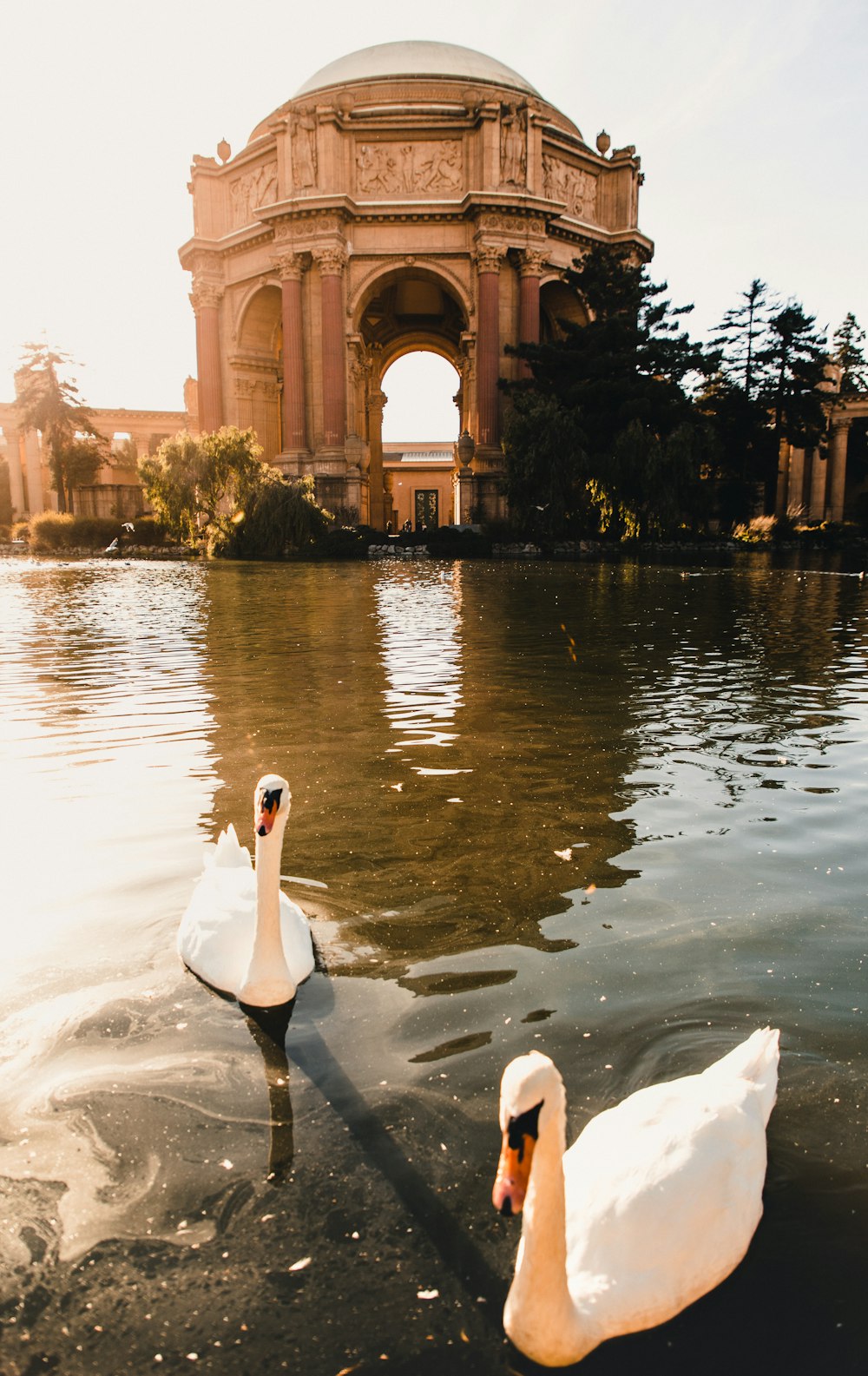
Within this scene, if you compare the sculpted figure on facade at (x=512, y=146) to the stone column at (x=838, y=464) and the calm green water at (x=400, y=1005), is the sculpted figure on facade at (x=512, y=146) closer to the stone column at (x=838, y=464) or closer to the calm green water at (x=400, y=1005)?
the stone column at (x=838, y=464)

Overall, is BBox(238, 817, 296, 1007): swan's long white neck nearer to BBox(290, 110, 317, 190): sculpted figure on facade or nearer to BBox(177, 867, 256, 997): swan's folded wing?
BBox(177, 867, 256, 997): swan's folded wing

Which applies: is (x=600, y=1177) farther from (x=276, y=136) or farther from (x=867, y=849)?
(x=276, y=136)

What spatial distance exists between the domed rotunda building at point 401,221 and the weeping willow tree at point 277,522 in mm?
7737

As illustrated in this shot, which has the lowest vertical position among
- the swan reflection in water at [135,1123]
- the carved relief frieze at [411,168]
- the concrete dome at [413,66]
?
the swan reflection in water at [135,1123]

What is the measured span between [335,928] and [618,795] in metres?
2.41

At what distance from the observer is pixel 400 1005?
3.40 metres

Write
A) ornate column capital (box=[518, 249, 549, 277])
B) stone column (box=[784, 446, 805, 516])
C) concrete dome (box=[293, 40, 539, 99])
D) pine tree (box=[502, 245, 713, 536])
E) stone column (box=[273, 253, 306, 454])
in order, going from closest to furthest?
pine tree (box=[502, 245, 713, 536]) → ornate column capital (box=[518, 249, 549, 277]) → stone column (box=[273, 253, 306, 454]) → concrete dome (box=[293, 40, 539, 99]) → stone column (box=[784, 446, 805, 516])

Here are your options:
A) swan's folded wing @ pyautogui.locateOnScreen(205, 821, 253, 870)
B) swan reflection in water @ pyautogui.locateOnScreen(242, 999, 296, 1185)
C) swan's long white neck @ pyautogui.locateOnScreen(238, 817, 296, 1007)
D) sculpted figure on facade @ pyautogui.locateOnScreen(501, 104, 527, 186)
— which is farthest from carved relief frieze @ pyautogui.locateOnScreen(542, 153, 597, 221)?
swan reflection in water @ pyautogui.locateOnScreen(242, 999, 296, 1185)

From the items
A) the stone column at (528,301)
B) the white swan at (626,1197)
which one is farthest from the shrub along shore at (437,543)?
the white swan at (626,1197)

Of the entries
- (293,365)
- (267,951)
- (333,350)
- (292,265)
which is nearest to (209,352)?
(293,365)

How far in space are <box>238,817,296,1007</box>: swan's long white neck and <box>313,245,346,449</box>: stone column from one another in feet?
136

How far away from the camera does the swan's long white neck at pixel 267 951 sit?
10.9 feet

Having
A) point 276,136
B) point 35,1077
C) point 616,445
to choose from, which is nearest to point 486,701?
point 35,1077

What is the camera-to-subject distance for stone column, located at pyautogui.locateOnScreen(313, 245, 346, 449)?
140ft
